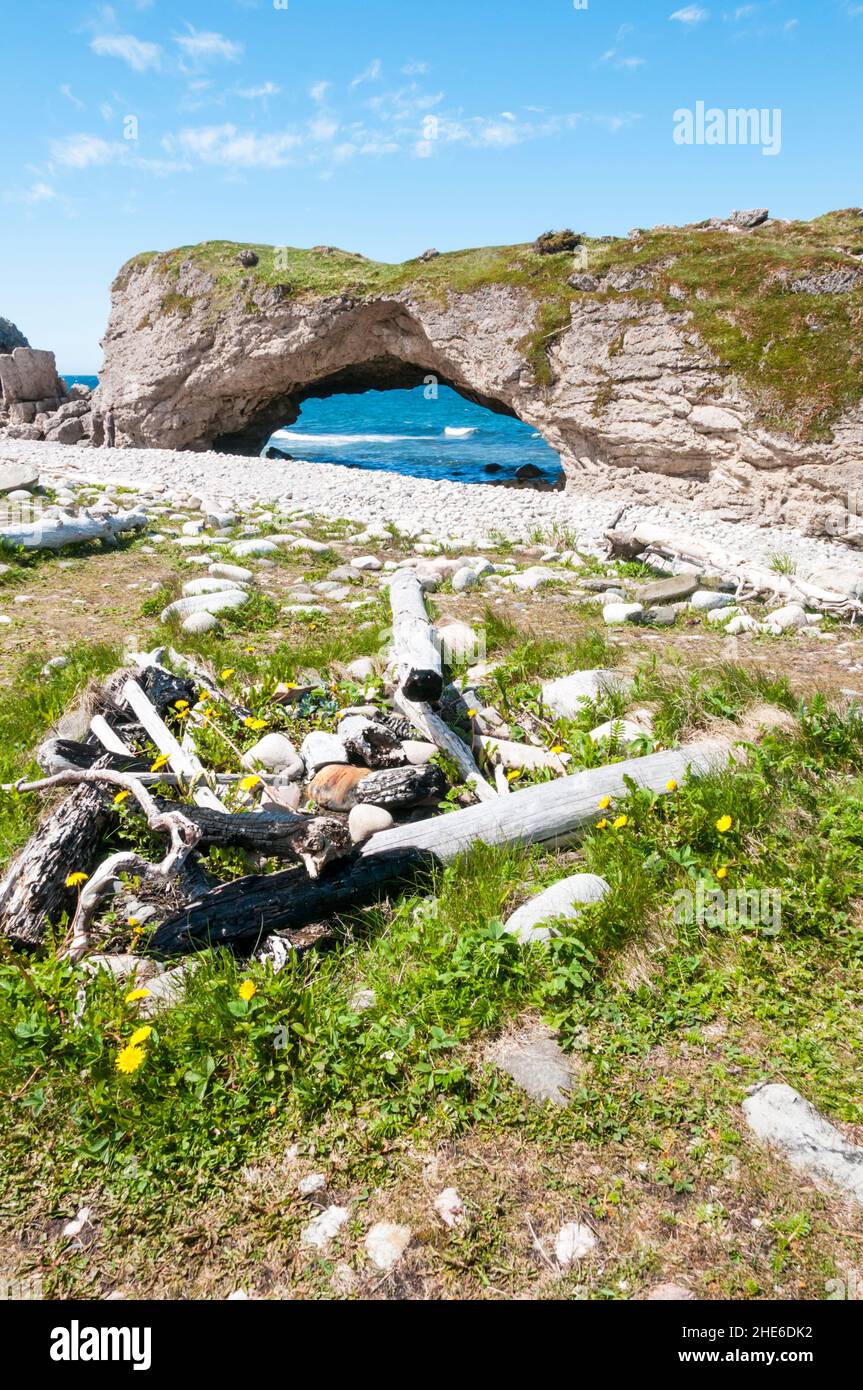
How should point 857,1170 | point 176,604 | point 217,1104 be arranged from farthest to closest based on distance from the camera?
point 176,604
point 217,1104
point 857,1170

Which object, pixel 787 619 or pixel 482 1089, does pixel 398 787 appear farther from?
pixel 787 619

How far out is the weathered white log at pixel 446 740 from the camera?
17.2 ft

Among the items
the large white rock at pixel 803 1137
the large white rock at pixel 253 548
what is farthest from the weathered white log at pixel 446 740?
the large white rock at pixel 253 548

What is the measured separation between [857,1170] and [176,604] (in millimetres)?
7626

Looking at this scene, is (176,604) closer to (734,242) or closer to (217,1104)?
(217,1104)

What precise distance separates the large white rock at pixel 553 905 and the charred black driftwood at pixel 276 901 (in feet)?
2.28

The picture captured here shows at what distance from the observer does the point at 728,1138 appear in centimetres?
289

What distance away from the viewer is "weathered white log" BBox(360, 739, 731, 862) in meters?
4.51

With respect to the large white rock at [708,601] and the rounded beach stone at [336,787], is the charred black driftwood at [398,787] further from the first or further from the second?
the large white rock at [708,601]

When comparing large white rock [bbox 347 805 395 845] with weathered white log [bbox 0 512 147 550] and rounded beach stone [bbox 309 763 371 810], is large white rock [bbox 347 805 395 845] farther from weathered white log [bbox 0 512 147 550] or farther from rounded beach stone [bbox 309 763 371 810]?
weathered white log [bbox 0 512 147 550]

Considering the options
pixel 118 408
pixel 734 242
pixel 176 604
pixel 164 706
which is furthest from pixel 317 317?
pixel 164 706

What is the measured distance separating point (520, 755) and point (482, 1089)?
2.86 metres

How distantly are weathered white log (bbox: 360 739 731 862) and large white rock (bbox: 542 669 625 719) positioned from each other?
1.15 metres

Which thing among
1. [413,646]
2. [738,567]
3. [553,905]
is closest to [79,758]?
[413,646]
